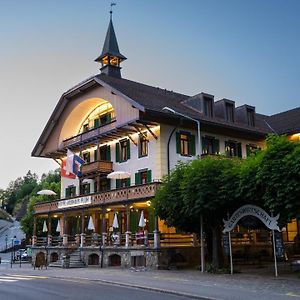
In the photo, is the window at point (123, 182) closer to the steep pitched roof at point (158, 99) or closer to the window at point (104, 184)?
the window at point (104, 184)

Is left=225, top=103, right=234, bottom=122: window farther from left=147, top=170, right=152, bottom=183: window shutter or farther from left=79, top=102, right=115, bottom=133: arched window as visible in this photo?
left=79, top=102, right=115, bottom=133: arched window

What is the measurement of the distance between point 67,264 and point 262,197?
1681 cm

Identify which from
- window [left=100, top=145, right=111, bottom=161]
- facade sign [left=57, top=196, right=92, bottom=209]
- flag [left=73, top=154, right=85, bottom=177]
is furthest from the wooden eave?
facade sign [left=57, top=196, right=92, bottom=209]

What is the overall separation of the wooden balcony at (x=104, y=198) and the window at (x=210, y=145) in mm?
6717

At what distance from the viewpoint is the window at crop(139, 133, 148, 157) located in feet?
108

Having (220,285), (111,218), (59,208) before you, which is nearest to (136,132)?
(111,218)

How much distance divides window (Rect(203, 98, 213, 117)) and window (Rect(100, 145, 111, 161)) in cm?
814

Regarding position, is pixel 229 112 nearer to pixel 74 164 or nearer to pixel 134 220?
pixel 134 220

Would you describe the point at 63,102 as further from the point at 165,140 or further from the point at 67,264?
the point at 67,264

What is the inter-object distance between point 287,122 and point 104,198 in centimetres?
1678

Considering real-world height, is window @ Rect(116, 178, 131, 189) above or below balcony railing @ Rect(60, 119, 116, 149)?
below

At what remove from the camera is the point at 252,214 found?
69.2 ft

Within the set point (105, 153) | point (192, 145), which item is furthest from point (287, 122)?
point (105, 153)

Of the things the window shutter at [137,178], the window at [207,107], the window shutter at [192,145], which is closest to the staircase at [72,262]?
the window shutter at [137,178]
